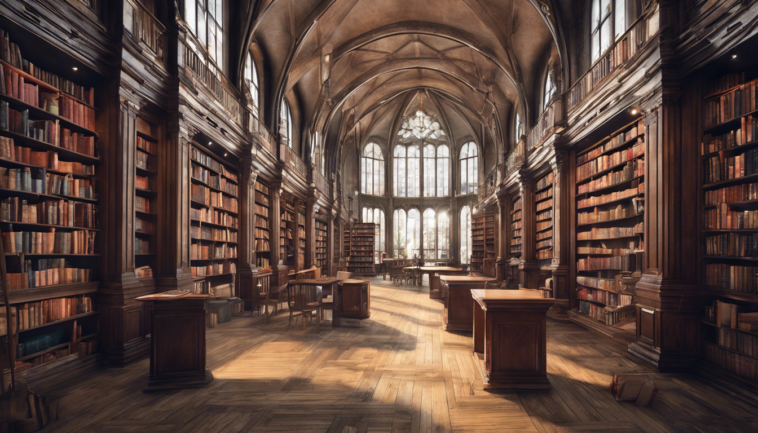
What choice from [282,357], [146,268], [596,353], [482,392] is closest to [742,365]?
[596,353]

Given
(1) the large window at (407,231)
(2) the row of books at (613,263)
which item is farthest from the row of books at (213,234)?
(1) the large window at (407,231)

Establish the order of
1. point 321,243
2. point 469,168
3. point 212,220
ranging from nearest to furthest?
point 212,220
point 321,243
point 469,168

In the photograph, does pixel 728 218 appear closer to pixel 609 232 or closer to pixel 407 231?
A: pixel 609 232

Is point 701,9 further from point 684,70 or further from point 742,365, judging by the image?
point 742,365

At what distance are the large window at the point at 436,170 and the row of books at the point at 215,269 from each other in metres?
16.2

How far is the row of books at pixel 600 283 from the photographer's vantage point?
20.4 feet

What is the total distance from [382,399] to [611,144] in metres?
5.45

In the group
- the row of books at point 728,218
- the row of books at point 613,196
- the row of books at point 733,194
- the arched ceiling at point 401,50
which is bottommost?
the row of books at point 728,218

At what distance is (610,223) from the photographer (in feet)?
22.7

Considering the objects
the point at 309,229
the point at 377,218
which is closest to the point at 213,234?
the point at 309,229

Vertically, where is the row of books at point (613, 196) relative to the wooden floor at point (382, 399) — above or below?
above

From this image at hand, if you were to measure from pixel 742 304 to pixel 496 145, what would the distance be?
11.8m

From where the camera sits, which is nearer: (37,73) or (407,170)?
(37,73)

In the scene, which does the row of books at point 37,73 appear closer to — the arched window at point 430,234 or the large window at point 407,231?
the large window at point 407,231
